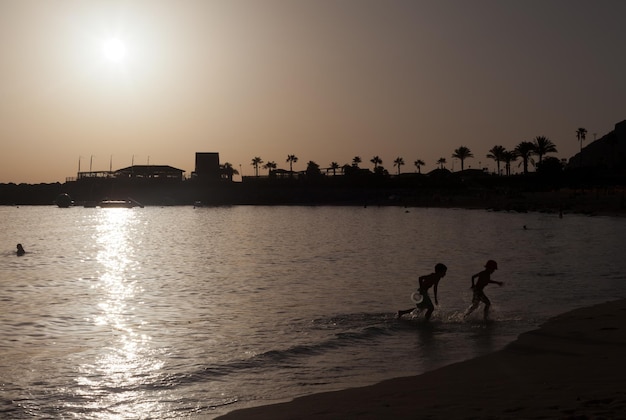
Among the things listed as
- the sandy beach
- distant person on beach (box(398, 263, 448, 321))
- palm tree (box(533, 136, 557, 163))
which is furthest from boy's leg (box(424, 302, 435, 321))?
palm tree (box(533, 136, 557, 163))

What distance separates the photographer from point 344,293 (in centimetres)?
2564

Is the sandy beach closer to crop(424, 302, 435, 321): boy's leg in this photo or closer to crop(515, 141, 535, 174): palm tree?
crop(424, 302, 435, 321): boy's leg

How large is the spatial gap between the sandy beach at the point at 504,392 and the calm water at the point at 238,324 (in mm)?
843

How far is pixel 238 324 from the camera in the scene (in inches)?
747

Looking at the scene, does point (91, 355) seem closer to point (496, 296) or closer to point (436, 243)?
point (496, 296)

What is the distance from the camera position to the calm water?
11711 millimetres

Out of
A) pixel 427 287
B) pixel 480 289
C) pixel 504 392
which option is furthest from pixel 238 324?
pixel 504 392

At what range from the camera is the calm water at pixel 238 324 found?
1171 centimetres

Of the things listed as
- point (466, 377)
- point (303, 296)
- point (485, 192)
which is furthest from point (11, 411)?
point (485, 192)

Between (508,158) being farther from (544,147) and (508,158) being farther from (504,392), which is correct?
(504,392)

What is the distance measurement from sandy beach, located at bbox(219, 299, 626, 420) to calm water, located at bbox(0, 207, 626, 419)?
0.84 m

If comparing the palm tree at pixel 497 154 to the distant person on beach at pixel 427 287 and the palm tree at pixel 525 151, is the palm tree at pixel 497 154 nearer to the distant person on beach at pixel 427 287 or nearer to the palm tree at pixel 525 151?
the palm tree at pixel 525 151

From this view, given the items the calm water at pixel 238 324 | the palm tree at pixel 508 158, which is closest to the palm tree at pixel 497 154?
the palm tree at pixel 508 158

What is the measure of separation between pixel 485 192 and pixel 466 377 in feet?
527
